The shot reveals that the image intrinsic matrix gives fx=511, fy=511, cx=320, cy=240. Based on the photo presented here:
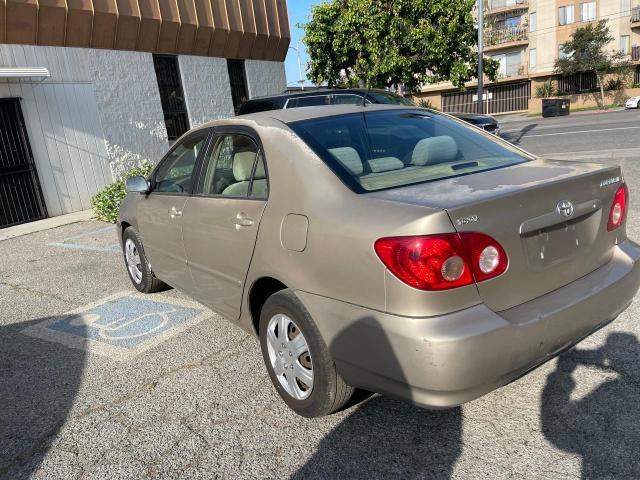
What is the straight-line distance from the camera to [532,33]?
45.9m

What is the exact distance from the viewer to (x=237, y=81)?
47.3 feet

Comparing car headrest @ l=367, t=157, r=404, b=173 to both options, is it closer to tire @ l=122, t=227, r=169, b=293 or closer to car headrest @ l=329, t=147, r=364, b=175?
car headrest @ l=329, t=147, r=364, b=175

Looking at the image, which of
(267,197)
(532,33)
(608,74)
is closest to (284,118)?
(267,197)

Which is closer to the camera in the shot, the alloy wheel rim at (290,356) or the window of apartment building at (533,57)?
the alloy wheel rim at (290,356)

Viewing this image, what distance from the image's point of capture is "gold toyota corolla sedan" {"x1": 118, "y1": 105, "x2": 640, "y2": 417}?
6.70ft

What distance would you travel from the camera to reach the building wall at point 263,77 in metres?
14.6

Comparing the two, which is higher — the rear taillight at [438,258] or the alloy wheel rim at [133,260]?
the rear taillight at [438,258]

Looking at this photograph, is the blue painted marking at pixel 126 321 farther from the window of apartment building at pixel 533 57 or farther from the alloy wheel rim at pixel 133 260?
the window of apartment building at pixel 533 57

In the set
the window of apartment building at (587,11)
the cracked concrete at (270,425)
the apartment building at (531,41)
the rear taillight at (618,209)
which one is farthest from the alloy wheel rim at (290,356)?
the window of apartment building at (587,11)

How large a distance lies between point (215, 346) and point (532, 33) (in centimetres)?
5045

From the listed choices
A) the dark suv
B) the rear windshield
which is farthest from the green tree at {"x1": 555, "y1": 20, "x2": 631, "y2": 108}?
the rear windshield

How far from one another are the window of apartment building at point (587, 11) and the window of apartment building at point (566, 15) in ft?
2.46

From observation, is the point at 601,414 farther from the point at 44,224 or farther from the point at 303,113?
the point at 44,224

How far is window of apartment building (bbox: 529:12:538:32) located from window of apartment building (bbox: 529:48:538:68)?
73.2 inches
